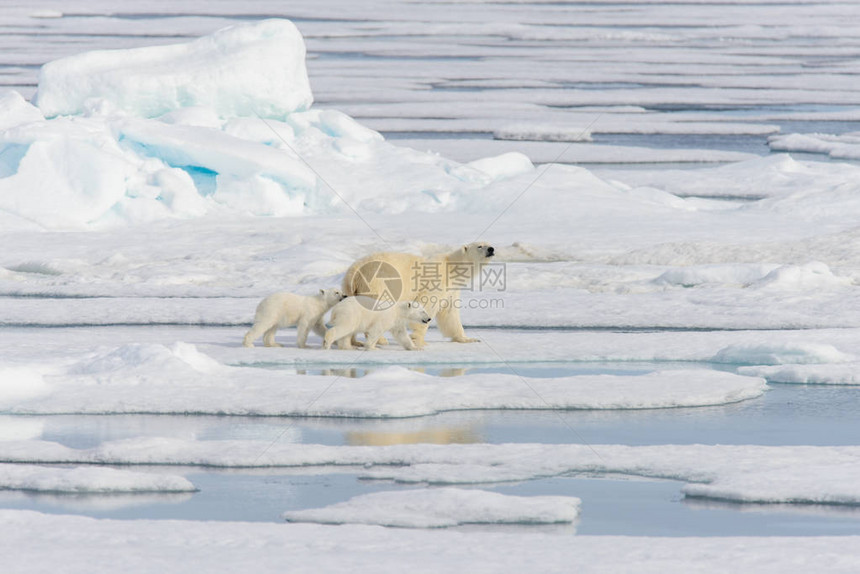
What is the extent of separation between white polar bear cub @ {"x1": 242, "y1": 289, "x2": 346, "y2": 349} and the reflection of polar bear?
0.22 meters

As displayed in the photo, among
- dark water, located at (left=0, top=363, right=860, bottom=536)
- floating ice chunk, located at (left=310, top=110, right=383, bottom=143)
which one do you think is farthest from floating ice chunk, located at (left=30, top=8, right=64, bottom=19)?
dark water, located at (left=0, top=363, right=860, bottom=536)

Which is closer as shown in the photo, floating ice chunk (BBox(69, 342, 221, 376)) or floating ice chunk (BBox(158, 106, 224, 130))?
floating ice chunk (BBox(69, 342, 221, 376))

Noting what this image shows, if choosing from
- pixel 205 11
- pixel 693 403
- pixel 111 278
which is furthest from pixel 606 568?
pixel 205 11

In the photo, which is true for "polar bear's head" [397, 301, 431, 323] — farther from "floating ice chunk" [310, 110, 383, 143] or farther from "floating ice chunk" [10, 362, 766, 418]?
"floating ice chunk" [310, 110, 383, 143]

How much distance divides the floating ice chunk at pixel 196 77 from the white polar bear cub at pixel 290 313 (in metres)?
6.19

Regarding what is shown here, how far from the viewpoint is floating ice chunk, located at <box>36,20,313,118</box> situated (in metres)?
12.8

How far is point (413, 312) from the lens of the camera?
6898 mm

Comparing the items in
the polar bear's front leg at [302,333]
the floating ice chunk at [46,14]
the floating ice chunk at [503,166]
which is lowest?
the floating ice chunk at [46,14]

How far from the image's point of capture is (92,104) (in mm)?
12492

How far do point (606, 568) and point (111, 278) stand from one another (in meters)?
6.26

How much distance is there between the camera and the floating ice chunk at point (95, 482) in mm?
4637

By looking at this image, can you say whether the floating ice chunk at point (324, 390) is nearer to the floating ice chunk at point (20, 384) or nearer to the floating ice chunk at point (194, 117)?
the floating ice chunk at point (20, 384)

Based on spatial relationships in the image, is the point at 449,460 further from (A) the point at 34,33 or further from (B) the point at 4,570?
(A) the point at 34,33
